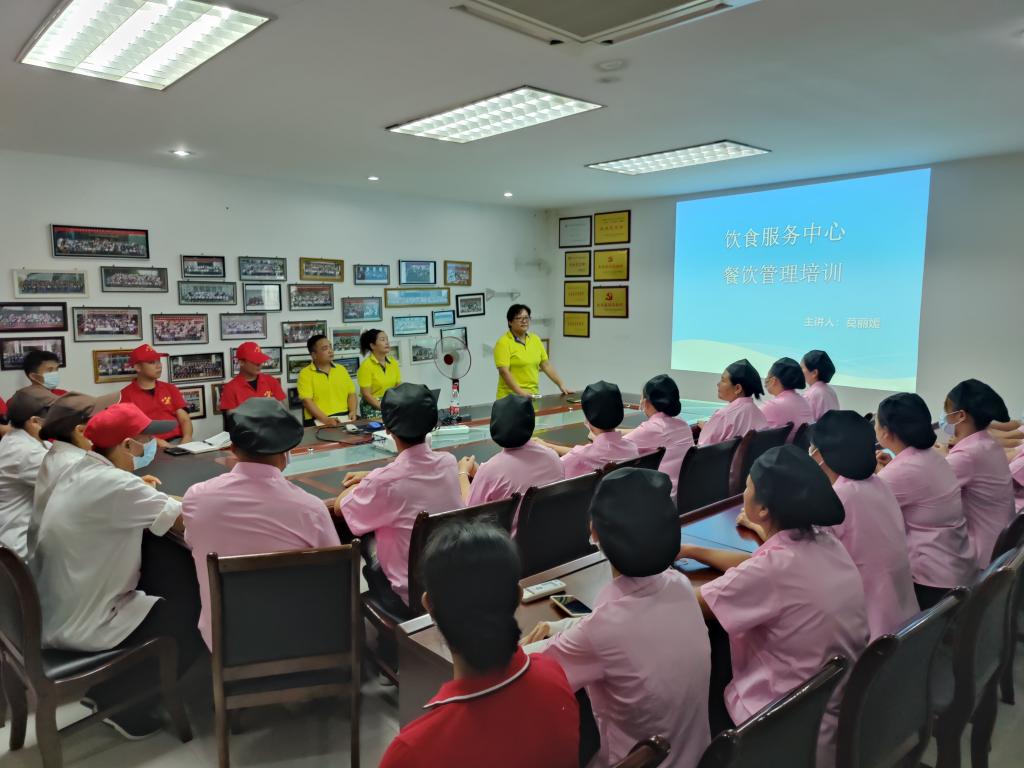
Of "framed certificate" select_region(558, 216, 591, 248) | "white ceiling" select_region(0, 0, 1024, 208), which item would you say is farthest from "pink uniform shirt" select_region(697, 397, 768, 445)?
"framed certificate" select_region(558, 216, 591, 248)

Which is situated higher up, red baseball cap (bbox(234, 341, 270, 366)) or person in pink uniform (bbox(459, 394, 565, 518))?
red baseball cap (bbox(234, 341, 270, 366))

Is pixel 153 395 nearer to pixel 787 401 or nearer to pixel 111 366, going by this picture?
pixel 111 366

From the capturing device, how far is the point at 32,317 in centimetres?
476

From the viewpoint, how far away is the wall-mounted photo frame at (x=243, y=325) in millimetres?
5727

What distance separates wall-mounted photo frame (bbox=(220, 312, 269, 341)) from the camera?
5.73m

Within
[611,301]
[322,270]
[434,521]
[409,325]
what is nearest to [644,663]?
[434,521]

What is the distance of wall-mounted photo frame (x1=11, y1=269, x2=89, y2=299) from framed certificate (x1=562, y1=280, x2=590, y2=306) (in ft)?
16.6

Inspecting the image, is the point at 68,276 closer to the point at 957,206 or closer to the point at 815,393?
the point at 815,393

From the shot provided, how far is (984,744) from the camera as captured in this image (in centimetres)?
211

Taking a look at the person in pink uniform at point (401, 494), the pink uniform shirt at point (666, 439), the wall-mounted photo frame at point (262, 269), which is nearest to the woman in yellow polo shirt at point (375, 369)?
the wall-mounted photo frame at point (262, 269)

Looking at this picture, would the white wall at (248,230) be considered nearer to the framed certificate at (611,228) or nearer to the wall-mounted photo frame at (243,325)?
the wall-mounted photo frame at (243,325)

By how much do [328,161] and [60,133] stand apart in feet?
5.59

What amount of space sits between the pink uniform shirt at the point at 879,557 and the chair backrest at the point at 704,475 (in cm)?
110

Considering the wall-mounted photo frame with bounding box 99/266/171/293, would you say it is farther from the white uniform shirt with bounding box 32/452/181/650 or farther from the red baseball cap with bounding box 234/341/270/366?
the white uniform shirt with bounding box 32/452/181/650
